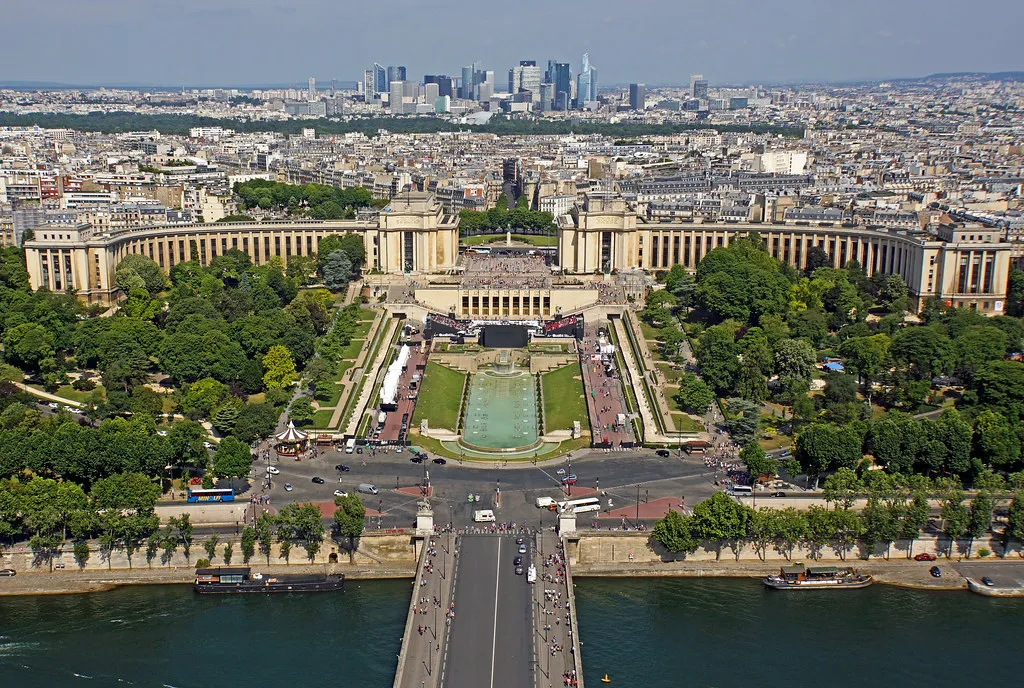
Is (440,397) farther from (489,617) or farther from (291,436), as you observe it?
(489,617)

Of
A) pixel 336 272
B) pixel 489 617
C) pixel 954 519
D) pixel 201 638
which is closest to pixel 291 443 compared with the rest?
pixel 201 638

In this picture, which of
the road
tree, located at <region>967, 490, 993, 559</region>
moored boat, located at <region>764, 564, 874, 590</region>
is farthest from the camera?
tree, located at <region>967, 490, 993, 559</region>

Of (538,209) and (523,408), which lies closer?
(523,408)

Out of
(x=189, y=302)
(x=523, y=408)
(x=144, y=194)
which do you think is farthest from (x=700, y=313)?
(x=144, y=194)

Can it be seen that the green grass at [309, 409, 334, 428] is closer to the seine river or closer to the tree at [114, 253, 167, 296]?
the seine river

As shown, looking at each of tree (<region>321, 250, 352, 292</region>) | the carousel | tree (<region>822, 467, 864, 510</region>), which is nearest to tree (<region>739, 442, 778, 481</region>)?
tree (<region>822, 467, 864, 510</region>)

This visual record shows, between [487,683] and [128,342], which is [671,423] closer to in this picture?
[487,683]

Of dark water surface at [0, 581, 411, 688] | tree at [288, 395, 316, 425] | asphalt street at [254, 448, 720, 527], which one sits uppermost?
tree at [288, 395, 316, 425]
